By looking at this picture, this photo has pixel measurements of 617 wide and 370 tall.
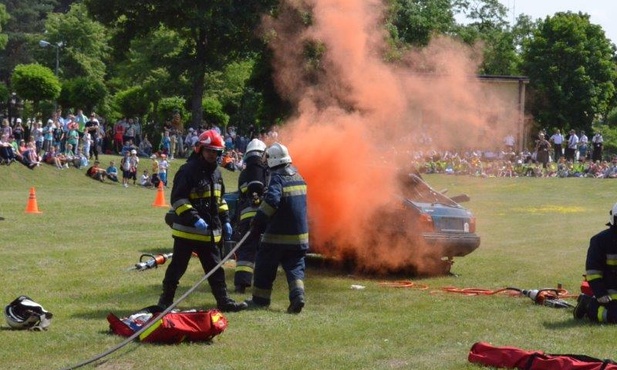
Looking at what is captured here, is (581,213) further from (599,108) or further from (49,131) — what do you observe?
(599,108)

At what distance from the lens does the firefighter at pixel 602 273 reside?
420 inches

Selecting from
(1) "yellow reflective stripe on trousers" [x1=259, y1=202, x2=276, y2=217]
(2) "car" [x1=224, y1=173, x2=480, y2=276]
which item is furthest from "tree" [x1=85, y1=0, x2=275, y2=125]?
(1) "yellow reflective stripe on trousers" [x1=259, y1=202, x2=276, y2=217]

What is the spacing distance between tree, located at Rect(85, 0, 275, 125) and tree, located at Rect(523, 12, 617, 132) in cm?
1636

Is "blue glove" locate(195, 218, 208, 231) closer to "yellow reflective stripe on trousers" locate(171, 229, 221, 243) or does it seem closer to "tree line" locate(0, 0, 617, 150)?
"yellow reflective stripe on trousers" locate(171, 229, 221, 243)

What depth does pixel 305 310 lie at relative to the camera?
11445 mm

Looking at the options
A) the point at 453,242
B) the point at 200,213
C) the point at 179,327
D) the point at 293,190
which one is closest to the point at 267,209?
the point at 293,190

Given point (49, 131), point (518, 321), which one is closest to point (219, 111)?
point (49, 131)

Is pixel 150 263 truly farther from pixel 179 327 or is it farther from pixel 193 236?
pixel 179 327

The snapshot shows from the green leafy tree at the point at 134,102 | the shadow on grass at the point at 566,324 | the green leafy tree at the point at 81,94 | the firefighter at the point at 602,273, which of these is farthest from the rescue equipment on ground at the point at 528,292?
the green leafy tree at the point at 134,102

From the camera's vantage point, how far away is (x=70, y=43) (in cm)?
6856

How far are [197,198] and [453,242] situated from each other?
4670 mm

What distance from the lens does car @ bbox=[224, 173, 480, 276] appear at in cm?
1398

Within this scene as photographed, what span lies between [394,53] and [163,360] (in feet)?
34.1

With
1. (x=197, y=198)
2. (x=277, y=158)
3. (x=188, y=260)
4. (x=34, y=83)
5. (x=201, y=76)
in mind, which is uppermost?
(x=201, y=76)
